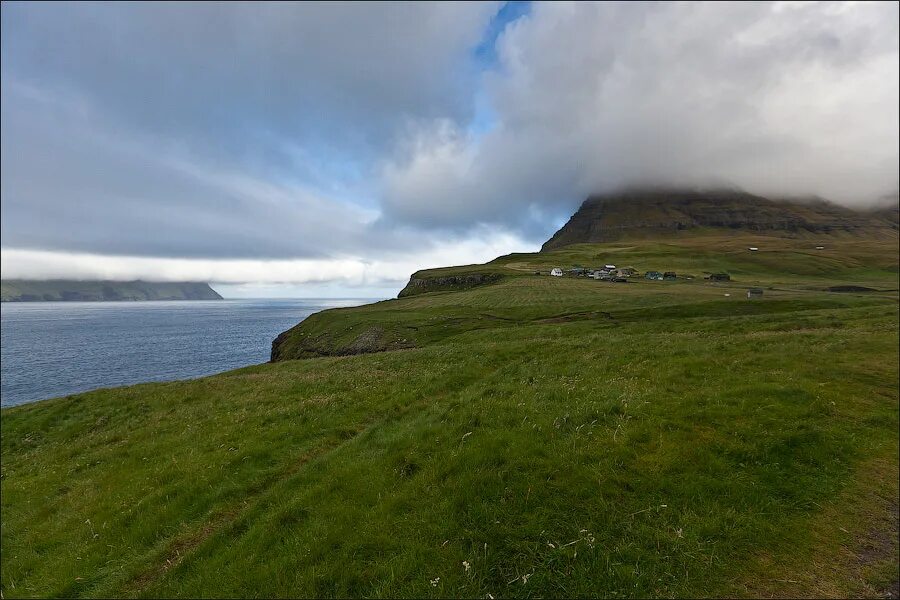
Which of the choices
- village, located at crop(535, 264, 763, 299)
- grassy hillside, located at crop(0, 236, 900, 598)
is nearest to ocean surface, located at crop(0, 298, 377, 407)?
grassy hillside, located at crop(0, 236, 900, 598)

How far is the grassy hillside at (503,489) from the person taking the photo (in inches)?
306

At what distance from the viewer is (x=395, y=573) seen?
7.67 m

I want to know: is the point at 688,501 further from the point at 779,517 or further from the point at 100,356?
the point at 100,356

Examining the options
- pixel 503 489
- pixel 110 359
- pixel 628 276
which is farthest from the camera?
pixel 628 276

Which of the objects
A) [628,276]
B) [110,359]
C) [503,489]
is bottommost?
[110,359]

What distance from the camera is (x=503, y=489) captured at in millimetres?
9203

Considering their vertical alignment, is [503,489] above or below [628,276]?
below

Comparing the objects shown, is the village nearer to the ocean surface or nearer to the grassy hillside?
the ocean surface

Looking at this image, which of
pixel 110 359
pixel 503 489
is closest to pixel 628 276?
pixel 503 489

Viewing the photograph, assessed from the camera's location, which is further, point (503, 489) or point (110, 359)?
point (110, 359)

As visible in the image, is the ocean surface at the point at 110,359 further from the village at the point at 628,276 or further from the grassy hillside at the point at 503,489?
the village at the point at 628,276

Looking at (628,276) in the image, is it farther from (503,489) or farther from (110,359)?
(110,359)

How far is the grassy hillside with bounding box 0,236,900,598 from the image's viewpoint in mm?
7766

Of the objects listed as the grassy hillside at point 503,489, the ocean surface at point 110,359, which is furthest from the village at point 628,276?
the grassy hillside at point 503,489
